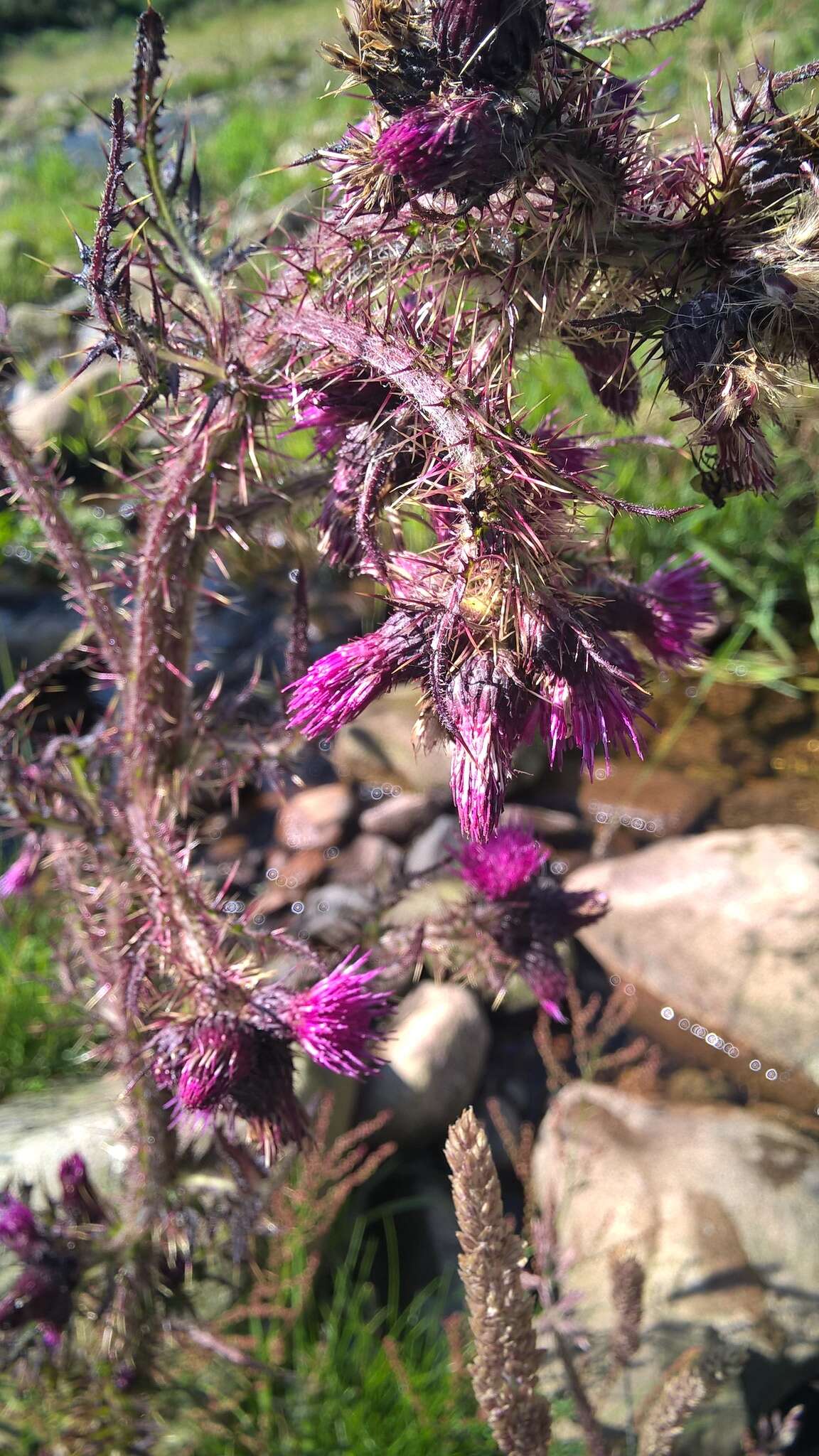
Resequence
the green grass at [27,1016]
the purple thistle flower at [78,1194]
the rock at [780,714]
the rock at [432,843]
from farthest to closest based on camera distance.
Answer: the rock at [780,714] → the rock at [432,843] → the green grass at [27,1016] → the purple thistle flower at [78,1194]

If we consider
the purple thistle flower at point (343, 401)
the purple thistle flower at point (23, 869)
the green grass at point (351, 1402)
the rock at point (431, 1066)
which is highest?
the purple thistle flower at point (343, 401)

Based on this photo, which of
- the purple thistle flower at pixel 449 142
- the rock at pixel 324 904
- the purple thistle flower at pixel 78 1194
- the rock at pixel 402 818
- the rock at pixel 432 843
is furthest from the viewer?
the rock at pixel 402 818

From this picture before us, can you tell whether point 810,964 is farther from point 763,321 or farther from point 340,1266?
point 763,321

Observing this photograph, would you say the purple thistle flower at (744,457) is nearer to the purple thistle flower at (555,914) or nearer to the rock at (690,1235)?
the purple thistle flower at (555,914)

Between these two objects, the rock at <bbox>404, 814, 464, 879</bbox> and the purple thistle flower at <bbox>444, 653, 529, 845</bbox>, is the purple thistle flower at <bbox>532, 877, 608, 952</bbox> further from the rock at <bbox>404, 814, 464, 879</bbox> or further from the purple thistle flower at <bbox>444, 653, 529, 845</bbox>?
the rock at <bbox>404, 814, 464, 879</bbox>

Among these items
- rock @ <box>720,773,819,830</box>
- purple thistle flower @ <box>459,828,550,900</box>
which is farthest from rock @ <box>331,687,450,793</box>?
purple thistle flower @ <box>459,828,550,900</box>

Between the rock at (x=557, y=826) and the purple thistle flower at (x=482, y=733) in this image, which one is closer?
the purple thistle flower at (x=482, y=733)

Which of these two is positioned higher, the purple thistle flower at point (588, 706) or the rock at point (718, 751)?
the purple thistle flower at point (588, 706)

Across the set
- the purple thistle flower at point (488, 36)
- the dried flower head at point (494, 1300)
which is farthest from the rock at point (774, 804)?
the purple thistle flower at point (488, 36)
